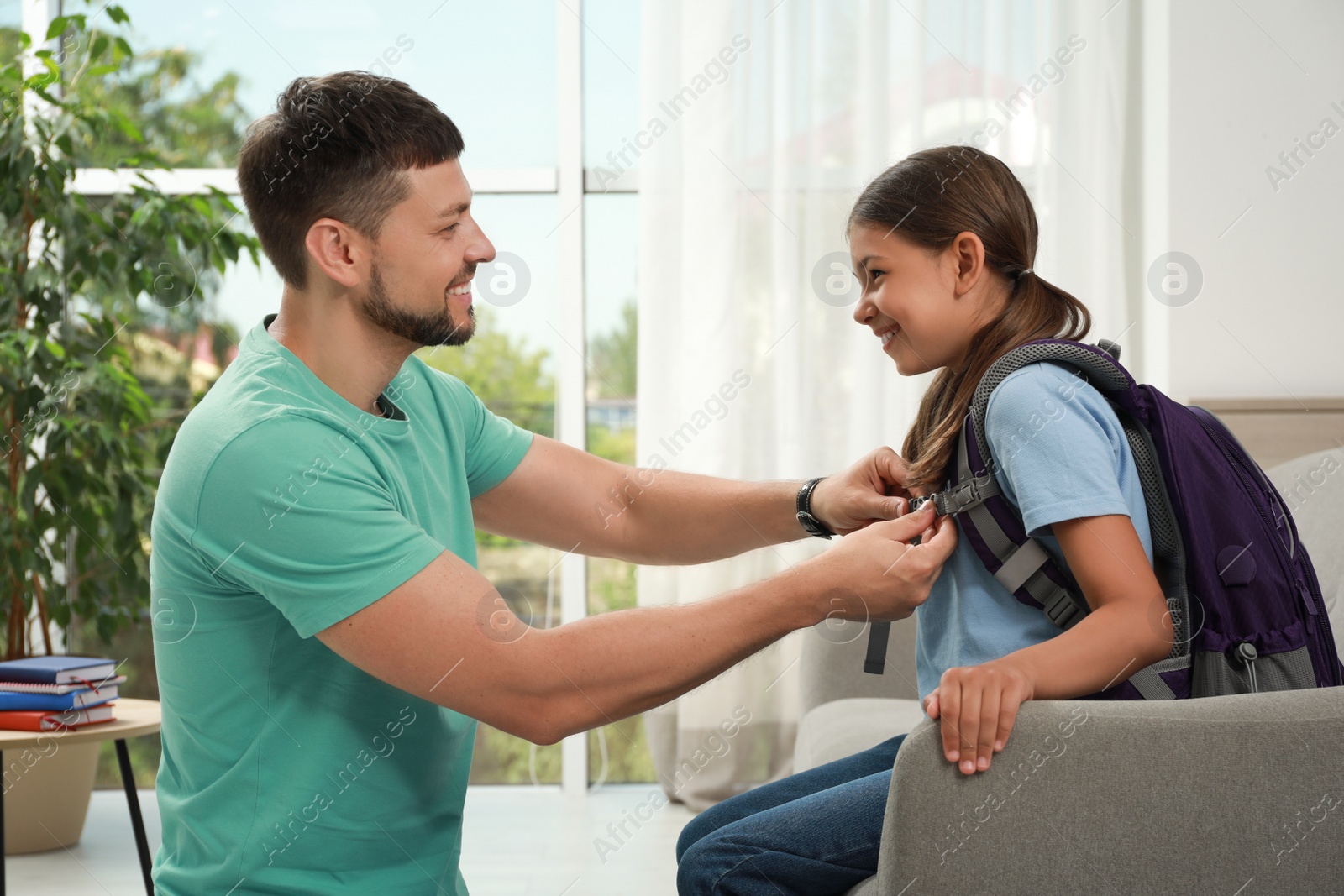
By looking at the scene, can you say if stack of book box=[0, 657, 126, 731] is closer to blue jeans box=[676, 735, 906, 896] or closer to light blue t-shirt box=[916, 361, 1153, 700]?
blue jeans box=[676, 735, 906, 896]

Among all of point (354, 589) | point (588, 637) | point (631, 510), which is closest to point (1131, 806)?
point (588, 637)

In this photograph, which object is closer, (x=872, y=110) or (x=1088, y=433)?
(x=1088, y=433)

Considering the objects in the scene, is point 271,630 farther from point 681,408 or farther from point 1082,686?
point 681,408

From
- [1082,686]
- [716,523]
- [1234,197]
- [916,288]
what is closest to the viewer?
[1082,686]

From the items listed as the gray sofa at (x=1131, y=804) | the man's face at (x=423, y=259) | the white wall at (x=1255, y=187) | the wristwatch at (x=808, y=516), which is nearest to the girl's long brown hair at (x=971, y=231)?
the wristwatch at (x=808, y=516)

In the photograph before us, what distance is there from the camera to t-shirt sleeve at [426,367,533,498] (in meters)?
1.62

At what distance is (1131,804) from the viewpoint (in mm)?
987

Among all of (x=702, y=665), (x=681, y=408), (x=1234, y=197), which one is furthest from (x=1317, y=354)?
(x=702, y=665)

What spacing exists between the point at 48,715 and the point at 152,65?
7.73ft

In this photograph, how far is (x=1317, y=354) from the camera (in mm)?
2920

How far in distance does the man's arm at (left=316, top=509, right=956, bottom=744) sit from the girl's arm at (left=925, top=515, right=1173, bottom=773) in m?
0.18

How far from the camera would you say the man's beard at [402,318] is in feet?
4.44

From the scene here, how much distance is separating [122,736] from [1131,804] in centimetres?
191

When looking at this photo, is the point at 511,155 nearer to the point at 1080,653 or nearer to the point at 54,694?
the point at 54,694
